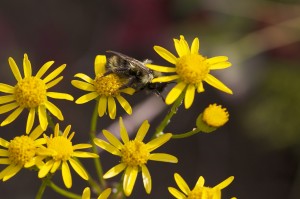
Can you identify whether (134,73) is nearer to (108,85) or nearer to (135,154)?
(108,85)

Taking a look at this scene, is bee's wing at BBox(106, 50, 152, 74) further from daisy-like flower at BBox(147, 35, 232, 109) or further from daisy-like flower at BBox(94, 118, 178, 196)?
daisy-like flower at BBox(94, 118, 178, 196)

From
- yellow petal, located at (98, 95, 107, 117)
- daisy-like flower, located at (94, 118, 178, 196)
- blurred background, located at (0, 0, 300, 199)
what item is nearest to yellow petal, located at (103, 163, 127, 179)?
daisy-like flower, located at (94, 118, 178, 196)

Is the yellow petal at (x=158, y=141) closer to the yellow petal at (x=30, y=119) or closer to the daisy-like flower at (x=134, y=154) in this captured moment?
the daisy-like flower at (x=134, y=154)

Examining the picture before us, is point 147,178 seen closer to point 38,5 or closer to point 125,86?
point 125,86

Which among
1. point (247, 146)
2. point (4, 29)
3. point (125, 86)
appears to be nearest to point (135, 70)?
point (125, 86)

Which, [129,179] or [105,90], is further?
[105,90]

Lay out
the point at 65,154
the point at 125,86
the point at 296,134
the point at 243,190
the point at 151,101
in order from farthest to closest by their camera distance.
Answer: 1. the point at 243,190
2. the point at 296,134
3. the point at 151,101
4. the point at 125,86
5. the point at 65,154

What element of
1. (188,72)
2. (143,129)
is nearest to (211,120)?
(188,72)
